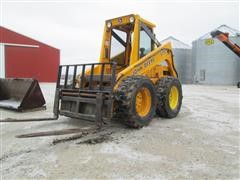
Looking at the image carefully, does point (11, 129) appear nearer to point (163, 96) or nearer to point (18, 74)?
point (163, 96)

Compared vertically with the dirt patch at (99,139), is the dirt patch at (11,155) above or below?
below

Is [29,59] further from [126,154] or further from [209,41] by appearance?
[126,154]

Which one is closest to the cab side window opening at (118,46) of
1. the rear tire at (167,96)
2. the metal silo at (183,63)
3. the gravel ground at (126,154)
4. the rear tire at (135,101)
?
the rear tire at (167,96)

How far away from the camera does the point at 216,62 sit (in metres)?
23.1

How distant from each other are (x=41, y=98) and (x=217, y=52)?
21.6 meters

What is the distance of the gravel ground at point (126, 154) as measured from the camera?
7.94ft

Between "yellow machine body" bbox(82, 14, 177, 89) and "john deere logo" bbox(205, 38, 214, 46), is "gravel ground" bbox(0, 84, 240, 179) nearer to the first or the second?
"yellow machine body" bbox(82, 14, 177, 89)

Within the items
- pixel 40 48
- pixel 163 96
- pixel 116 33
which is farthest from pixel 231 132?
pixel 40 48

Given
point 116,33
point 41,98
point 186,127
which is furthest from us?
point 41,98

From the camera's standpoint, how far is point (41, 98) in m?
6.25

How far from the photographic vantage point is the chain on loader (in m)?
3.85

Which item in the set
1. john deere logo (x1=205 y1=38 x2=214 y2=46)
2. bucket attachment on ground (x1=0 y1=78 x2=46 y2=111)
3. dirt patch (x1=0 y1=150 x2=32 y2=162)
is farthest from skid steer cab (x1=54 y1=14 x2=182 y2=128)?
john deere logo (x1=205 y1=38 x2=214 y2=46)

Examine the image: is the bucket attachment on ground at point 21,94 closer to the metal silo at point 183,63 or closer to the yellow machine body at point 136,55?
the yellow machine body at point 136,55

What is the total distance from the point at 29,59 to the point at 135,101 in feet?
63.4
